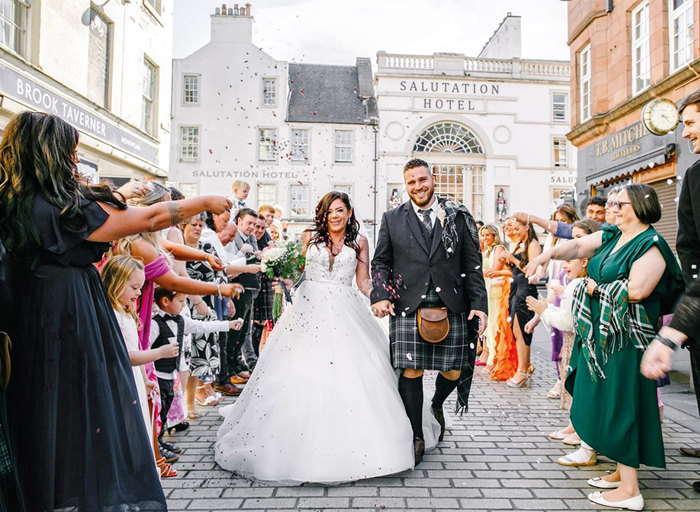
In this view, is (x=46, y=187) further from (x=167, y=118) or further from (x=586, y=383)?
(x=167, y=118)

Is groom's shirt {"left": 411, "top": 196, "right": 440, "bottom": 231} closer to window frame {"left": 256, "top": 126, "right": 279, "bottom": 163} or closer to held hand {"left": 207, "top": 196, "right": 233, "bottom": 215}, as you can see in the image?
held hand {"left": 207, "top": 196, "right": 233, "bottom": 215}

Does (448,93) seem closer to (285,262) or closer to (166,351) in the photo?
(285,262)

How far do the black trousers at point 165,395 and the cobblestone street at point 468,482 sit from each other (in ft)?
1.30

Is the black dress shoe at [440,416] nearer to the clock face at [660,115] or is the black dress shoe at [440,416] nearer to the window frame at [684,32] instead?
the clock face at [660,115]

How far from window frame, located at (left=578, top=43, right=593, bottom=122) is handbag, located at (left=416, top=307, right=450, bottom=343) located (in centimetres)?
1425

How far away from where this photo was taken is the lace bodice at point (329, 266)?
460cm

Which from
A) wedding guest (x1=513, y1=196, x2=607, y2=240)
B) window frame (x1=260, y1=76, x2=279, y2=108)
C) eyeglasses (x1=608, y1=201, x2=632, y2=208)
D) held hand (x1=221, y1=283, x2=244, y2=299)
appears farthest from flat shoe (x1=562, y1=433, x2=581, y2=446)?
window frame (x1=260, y1=76, x2=279, y2=108)

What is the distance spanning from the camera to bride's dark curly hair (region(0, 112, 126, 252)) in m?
2.32

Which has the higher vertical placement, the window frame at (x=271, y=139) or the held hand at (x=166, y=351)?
the window frame at (x=271, y=139)

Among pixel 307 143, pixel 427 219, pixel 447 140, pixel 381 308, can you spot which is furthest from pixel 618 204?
pixel 447 140

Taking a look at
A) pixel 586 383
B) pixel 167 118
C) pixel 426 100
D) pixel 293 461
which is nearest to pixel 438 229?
pixel 586 383

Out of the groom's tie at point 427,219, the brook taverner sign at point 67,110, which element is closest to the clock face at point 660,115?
the groom's tie at point 427,219

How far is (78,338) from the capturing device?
2355 mm

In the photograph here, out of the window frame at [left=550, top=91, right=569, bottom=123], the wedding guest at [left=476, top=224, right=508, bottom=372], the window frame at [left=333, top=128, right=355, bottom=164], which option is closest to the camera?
the wedding guest at [left=476, top=224, right=508, bottom=372]
